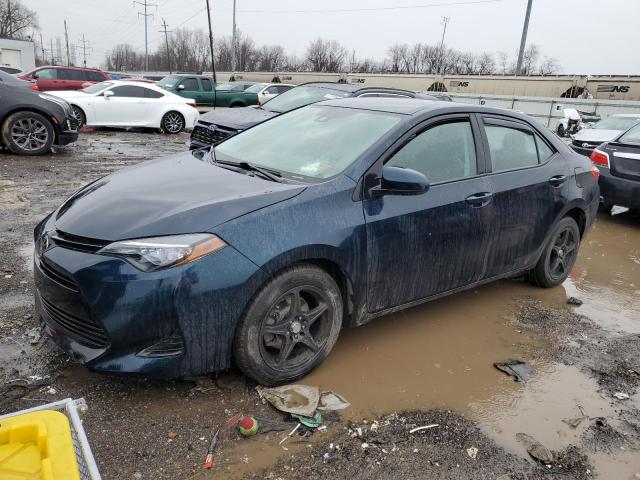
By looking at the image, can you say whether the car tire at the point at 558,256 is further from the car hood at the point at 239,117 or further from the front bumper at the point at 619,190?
the car hood at the point at 239,117

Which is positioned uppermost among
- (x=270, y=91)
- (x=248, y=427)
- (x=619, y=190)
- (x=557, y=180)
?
(x=270, y=91)

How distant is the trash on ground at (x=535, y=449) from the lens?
8.83 feet

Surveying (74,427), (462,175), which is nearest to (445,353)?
(462,175)

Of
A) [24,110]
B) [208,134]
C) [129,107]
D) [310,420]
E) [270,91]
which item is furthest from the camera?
[270,91]

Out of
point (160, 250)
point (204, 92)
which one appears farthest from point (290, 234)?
point (204, 92)

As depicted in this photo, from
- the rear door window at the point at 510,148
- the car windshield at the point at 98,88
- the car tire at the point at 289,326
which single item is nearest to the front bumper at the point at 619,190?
the rear door window at the point at 510,148

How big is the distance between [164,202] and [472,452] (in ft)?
6.85

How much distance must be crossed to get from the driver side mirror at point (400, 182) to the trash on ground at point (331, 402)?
122cm

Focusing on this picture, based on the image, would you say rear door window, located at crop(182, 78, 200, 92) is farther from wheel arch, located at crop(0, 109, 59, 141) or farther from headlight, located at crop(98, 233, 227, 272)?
headlight, located at crop(98, 233, 227, 272)

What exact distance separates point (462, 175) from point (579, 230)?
1.92 m

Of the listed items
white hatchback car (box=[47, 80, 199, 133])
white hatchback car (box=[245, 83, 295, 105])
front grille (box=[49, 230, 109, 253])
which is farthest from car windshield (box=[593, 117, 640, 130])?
white hatchback car (box=[245, 83, 295, 105])

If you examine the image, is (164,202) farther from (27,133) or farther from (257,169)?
(27,133)

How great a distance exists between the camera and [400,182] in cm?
320

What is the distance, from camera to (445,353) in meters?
3.70
